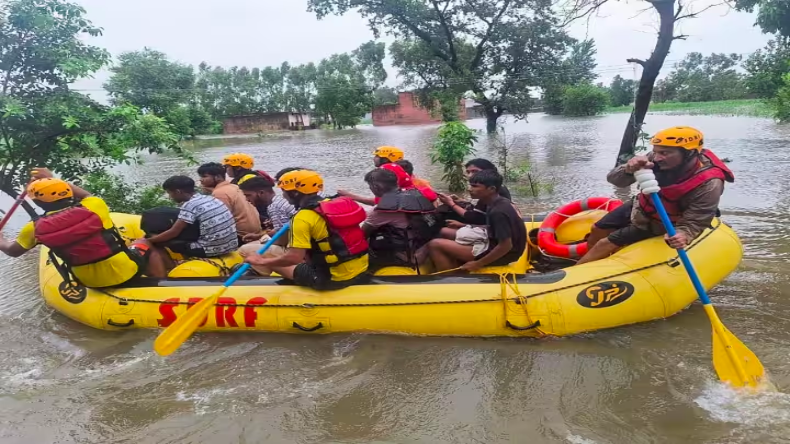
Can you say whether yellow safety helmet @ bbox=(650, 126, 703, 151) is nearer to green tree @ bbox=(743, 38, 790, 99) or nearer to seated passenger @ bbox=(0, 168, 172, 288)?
seated passenger @ bbox=(0, 168, 172, 288)

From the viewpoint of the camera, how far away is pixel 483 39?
66.0ft

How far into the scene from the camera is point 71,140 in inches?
297

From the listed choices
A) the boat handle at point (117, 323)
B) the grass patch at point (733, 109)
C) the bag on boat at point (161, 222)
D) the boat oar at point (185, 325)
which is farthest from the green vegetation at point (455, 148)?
the grass patch at point (733, 109)

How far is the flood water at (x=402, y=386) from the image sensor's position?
10.2 ft

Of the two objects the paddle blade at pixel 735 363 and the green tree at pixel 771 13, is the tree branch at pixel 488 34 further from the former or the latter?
the paddle blade at pixel 735 363

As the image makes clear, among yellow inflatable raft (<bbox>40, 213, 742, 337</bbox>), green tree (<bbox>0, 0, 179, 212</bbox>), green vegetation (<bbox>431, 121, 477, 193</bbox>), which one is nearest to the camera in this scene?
yellow inflatable raft (<bbox>40, 213, 742, 337</bbox>)

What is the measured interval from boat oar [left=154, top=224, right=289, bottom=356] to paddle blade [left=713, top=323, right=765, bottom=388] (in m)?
3.00

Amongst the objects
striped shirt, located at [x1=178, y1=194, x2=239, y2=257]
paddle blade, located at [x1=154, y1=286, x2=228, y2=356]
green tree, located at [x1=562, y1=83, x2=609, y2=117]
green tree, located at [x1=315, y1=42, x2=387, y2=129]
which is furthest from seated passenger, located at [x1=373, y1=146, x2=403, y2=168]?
green tree, located at [x1=562, y1=83, x2=609, y2=117]

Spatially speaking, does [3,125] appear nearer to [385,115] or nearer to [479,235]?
[479,235]

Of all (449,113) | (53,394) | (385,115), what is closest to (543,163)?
(449,113)

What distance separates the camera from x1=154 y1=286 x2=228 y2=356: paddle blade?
12.3ft

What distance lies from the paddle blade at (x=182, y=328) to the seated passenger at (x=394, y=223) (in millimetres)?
1316

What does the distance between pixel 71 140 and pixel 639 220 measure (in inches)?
287

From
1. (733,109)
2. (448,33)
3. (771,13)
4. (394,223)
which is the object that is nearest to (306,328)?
(394,223)
